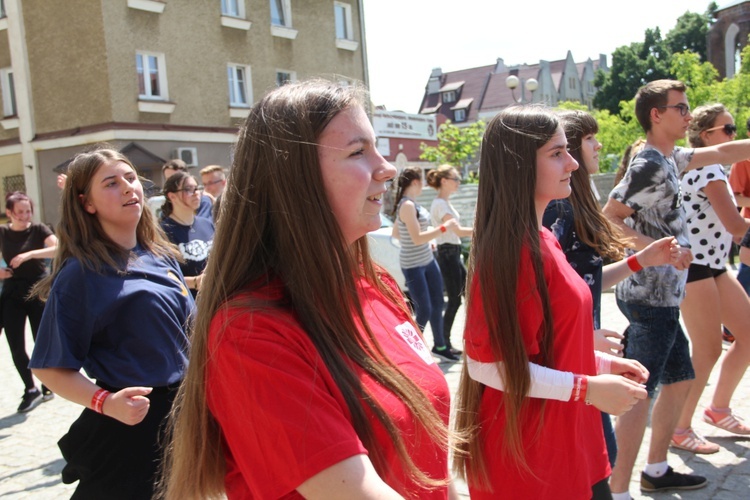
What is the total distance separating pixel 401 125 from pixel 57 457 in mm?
12582

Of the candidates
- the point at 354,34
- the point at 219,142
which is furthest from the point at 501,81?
the point at 219,142

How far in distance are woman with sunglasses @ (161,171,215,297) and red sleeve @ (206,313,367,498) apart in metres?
4.06

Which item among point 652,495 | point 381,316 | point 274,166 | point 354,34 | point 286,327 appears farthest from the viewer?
point 354,34

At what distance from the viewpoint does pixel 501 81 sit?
218ft

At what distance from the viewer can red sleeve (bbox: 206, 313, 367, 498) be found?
1.20 m

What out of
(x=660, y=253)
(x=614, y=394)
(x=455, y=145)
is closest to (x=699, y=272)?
(x=660, y=253)

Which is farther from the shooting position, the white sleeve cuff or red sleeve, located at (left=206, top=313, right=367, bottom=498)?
the white sleeve cuff

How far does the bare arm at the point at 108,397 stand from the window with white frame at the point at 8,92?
19792 mm

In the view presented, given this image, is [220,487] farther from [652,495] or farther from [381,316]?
[652,495]

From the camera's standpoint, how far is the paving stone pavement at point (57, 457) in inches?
151

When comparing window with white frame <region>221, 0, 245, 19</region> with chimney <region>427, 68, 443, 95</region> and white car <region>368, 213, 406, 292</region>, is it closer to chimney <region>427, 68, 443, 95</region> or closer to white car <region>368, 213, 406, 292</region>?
white car <region>368, 213, 406, 292</region>

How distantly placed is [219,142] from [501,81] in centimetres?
5071

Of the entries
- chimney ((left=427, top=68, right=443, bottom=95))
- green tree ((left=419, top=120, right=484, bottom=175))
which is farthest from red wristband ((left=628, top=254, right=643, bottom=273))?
chimney ((left=427, top=68, right=443, bottom=95))

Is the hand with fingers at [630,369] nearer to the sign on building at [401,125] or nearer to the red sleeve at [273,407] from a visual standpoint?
the red sleeve at [273,407]
